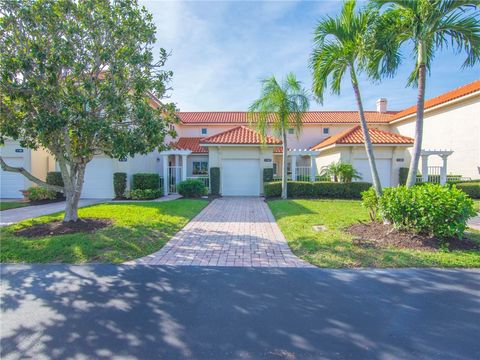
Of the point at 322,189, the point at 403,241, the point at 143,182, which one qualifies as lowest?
the point at 403,241

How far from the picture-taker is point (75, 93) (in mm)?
6977

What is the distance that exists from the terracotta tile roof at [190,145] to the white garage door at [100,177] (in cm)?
578

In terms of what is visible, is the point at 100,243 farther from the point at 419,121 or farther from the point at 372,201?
the point at 419,121

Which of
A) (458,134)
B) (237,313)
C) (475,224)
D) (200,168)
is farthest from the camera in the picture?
(200,168)

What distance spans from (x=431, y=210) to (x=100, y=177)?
52.3 feet

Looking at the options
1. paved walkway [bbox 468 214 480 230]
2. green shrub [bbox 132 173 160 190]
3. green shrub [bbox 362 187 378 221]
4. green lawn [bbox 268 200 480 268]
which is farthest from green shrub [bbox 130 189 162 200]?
paved walkway [bbox 468 214 480 230]

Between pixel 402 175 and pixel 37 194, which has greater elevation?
pixel 402 175

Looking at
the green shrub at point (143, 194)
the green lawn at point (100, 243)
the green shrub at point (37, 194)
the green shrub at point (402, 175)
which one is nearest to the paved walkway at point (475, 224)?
the green shrub at point (402, 175)

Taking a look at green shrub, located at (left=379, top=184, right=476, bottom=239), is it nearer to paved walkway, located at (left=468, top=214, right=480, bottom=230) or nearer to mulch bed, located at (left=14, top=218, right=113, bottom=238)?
paved walkway, located at (left=468, top=214, right=480, bottom=230)

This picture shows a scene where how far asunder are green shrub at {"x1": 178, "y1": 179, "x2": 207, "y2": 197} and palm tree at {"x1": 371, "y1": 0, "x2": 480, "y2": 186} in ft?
37.1

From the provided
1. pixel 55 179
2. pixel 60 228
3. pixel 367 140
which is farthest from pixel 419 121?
pixel 55 179

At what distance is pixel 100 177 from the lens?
15.4 meters

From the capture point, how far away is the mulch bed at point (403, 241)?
596 centimetres

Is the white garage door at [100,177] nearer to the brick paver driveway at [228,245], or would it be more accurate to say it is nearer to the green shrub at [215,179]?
the green shrub at [215,179]
